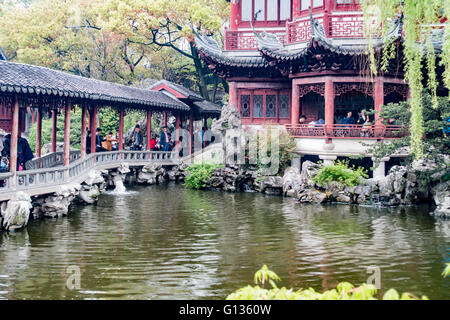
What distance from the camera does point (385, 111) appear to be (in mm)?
14289

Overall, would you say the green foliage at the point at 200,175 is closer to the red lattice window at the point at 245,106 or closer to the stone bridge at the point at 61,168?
the stone bridge at the point at 61,168

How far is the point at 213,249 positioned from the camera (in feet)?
32.2

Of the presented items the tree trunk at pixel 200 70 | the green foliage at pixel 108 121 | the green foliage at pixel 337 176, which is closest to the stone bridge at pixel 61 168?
the green foliage at pixel 337 176

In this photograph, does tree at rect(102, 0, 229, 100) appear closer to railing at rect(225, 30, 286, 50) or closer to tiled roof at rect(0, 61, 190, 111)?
railing at rect(225, 30, 286, 50)

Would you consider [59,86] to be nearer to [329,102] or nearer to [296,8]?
[329,102]

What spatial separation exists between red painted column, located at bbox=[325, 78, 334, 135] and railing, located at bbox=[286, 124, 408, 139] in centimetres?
32

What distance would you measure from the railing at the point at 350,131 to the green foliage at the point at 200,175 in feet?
11.8

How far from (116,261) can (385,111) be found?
8.83 m

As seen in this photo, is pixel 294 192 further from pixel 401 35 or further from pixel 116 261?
pixel 116 261

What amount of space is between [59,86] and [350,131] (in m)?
9.46

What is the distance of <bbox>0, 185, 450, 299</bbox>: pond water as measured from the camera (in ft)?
24.7

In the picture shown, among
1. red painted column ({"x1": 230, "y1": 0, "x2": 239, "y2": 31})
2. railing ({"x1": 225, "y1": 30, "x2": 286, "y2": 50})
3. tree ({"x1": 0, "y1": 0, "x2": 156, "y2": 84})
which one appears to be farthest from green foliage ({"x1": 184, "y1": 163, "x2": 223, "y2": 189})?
tree ({"x1": 0, "y1": 0, "x2": 156, "y2": 84})

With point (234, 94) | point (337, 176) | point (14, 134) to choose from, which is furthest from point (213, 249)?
point (234, 94)
